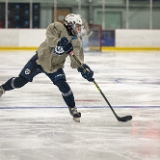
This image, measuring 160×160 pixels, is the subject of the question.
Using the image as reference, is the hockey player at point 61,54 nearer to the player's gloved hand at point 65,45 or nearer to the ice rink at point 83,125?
the player's gloved hand at point 65,45

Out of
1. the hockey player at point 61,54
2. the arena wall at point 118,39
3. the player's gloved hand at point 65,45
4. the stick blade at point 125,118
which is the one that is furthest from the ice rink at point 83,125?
the arena wall at point 118,39

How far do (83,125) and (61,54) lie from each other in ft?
2.13

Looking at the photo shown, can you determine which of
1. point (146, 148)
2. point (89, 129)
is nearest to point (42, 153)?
point (146, 148)

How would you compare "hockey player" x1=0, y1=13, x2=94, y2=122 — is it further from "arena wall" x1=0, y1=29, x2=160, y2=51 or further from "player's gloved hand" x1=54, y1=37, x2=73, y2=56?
"arena wall" x1=0, y1=29, x2=160, y2=51

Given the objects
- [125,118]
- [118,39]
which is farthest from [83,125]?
[118,39]

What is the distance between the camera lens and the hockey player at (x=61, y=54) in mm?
4867

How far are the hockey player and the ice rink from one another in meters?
0.32

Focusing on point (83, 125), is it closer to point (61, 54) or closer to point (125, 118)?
point (125, 118)

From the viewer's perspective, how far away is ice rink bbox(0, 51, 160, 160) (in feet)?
12.3

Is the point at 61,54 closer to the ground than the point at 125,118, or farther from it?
farther from it

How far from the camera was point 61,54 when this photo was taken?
4.96 meters

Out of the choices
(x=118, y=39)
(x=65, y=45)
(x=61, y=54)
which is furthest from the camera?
(x=118, y=39)

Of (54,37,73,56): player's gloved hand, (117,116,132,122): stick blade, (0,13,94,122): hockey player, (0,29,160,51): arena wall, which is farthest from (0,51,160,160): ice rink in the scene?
(0,29,160,51): arena wall

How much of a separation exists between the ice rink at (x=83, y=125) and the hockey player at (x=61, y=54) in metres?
0.32
